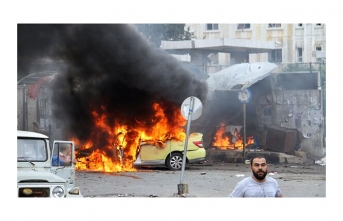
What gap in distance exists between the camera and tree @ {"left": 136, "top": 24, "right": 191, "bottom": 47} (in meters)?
16.4

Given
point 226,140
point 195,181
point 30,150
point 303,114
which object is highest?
point 303,114

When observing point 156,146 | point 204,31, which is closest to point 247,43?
point 204,31

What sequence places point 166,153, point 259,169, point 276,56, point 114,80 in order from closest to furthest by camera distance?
1. point 259,169
2. point 166,153
3. point 114,80
4. point 276,56

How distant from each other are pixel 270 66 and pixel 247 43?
1305 millimetres

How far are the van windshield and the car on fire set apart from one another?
6.71m

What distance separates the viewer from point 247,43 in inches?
727

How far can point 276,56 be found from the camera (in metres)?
19.8

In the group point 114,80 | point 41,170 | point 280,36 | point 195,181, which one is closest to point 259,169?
point 41,170

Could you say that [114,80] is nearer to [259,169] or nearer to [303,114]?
[303,114]

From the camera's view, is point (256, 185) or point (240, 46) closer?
point (256, 185)

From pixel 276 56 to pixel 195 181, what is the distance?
5.95 meters

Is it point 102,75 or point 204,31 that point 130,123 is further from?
point 204,31

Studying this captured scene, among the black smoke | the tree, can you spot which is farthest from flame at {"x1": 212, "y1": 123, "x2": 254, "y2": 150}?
the tree

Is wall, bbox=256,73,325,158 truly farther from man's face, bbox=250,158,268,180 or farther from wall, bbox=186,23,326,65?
man's face, bbox=250,158,268,180
